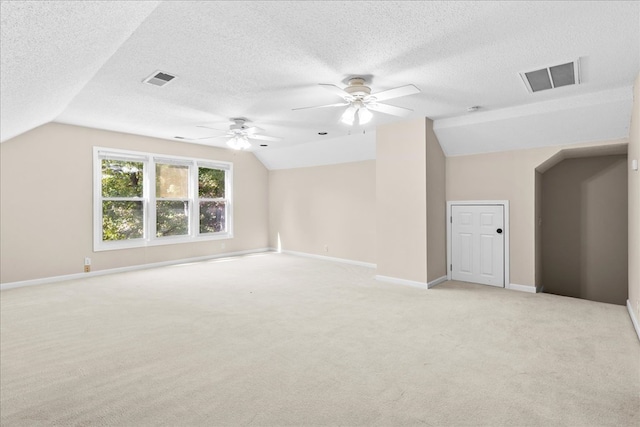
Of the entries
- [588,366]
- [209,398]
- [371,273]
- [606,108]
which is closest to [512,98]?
[606,108]

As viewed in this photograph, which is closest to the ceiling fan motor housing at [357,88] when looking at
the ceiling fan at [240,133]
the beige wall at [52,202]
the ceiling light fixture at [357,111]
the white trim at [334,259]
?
the ceiling light fixture at [357,111]

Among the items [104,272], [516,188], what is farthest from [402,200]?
[104,272]

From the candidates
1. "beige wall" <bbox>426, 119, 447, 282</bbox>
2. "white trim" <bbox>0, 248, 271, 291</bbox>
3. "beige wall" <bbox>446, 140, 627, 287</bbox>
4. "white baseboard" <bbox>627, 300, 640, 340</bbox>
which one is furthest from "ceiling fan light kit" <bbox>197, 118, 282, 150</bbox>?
"white baseboard" <bbox>627, 300, 640, 340</bbox>

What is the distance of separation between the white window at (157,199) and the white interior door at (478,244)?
500 cm

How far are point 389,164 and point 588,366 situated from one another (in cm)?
353

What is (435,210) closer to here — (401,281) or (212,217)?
(401,281)

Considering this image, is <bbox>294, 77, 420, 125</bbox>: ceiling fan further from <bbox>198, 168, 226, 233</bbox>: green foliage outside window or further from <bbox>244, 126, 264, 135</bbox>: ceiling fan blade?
<bbox>198, 168, 226, 233</bbox>: green foliage outside window

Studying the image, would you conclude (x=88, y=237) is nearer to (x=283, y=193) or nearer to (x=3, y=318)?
(x=3, y=318)

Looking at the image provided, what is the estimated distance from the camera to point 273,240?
8.88 metres

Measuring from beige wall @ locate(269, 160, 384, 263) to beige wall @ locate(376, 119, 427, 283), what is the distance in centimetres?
129

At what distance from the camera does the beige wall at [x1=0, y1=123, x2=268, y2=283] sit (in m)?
5.12

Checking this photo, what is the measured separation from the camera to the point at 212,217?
7855 millimetres

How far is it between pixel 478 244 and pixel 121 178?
6330mm

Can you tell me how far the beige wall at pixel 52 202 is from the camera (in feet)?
16.8
